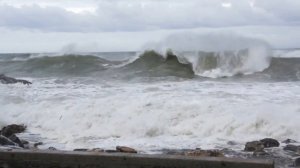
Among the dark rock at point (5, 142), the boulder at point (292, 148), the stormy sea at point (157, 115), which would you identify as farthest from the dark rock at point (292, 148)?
the dark rock at point (5, 142)

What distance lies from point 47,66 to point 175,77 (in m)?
9.53

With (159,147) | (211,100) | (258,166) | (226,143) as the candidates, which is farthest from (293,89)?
(258,166)

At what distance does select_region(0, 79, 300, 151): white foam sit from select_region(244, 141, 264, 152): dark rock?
630 mm

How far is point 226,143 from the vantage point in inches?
307

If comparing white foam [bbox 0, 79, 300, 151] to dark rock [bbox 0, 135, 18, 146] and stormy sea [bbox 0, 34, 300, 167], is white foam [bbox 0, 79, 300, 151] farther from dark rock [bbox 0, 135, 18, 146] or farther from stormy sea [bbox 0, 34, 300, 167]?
dark rock [bbox 0, 135, 18, 146]

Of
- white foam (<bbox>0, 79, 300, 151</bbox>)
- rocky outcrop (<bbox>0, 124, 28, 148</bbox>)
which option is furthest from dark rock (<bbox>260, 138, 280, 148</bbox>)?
rocky outcrop (<bbox>0, 124, 28, 148</bbox>)

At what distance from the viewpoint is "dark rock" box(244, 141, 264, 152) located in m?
7.13

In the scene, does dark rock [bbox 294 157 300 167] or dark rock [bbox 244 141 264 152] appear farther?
dark rock [bbox 244 141 264 152]

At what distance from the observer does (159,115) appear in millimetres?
9594

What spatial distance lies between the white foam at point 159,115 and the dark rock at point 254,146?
24.8 inches

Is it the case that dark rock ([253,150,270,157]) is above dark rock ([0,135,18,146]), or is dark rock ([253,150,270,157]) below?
below

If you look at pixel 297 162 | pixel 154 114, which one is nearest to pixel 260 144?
pixel 297 162

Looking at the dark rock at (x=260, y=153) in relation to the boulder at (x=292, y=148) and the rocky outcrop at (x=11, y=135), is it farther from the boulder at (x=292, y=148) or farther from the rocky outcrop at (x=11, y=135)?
the rocky outcrop at (x=11, y=135)

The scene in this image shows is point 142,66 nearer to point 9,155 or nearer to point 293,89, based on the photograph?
point 293,89
